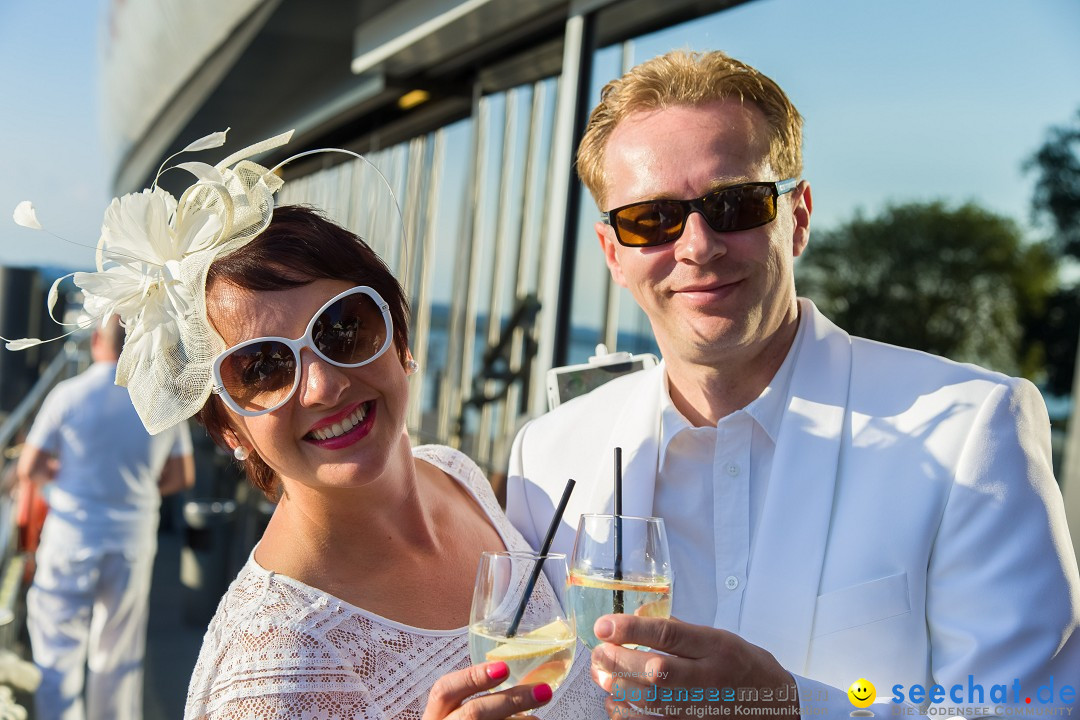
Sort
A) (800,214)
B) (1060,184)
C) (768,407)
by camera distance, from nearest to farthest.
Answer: (768,407) → (800,214) → (1060,184)

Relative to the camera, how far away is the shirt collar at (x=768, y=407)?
2.23m

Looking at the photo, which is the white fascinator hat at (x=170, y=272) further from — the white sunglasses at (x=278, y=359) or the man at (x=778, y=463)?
the man at (x=778, y=463)

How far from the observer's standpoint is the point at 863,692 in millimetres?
1874

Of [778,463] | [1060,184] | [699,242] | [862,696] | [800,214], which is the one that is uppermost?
[1060,184]

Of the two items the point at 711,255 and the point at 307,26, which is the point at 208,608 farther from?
the point at 711,255

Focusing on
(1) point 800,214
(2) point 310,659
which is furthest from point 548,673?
(1) point 800,214

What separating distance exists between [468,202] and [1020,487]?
5254mm

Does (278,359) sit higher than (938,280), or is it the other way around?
(938,280)

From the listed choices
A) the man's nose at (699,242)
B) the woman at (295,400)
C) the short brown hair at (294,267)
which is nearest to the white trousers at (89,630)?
the short brown hair at (294,267)

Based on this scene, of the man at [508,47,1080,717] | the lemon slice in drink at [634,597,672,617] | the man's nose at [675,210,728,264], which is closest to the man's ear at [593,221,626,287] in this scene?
the man at [508,47,1080,717]

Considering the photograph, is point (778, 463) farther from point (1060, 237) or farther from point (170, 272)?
point (1060, 237)

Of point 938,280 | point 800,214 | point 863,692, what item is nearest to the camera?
point 863,692

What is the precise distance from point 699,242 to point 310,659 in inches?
46.4

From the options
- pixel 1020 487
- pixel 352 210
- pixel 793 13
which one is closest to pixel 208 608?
pixel 352 210
